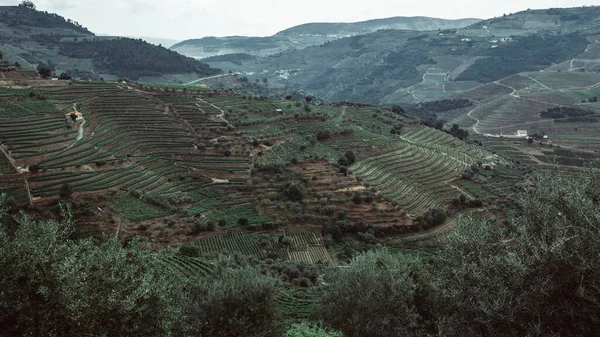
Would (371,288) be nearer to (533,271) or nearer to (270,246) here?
(533,271)

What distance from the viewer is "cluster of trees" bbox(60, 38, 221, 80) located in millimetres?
164250

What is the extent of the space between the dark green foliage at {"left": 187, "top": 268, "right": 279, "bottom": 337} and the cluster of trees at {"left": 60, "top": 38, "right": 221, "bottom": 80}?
156 metres

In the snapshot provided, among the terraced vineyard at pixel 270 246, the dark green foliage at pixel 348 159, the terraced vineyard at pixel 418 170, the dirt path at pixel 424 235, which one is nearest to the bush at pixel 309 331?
the terraced vineyard at pixel 270 246

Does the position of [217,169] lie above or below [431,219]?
above

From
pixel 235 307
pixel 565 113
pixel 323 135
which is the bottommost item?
pixel 565 113

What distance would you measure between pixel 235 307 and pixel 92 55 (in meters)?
180

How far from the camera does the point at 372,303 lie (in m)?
21.6

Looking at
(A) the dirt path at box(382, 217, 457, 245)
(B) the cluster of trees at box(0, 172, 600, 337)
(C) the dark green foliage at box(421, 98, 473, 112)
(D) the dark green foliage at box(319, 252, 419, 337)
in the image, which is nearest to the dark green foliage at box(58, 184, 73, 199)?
(B) the cluster of trees at box(0, 172, 600, 337)

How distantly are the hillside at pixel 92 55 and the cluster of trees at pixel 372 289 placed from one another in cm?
15224

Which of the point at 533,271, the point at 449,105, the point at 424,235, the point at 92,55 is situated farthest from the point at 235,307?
the point at 92,55

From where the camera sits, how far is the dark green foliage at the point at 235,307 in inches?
777

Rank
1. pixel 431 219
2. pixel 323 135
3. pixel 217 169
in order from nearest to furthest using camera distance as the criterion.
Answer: pixel 431 219
pixel 217 169
pixel 323 135

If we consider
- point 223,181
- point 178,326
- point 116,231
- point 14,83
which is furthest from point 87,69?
point 178,326

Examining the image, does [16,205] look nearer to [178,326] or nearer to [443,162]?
[178,326]
